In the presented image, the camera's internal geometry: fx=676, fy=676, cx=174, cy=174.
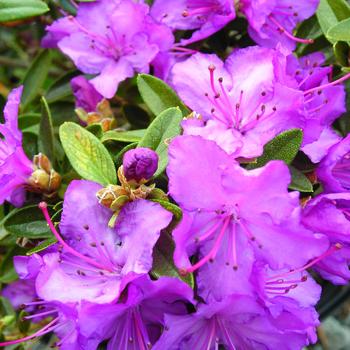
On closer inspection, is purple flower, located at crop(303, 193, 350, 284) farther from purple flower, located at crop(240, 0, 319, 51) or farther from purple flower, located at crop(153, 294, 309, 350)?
purple flower, located at crop(240, 0, 319, 51)

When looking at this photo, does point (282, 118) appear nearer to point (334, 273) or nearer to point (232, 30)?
point (334, 273)

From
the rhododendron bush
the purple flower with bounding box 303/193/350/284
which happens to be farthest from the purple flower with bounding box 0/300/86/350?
the purple flower with bounding box 303/193/350/284

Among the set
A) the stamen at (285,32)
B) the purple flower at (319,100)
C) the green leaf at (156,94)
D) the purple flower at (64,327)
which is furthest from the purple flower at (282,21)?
the purple flower at (64,327)

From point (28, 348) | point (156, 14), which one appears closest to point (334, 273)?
point (156, 14)

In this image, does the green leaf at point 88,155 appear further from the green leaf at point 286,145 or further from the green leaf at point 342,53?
the green leaf at point 342,53

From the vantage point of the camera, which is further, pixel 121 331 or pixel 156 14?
pixel 156 14

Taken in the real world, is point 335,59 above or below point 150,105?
below

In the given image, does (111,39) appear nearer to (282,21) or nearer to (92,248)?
(282,21)
